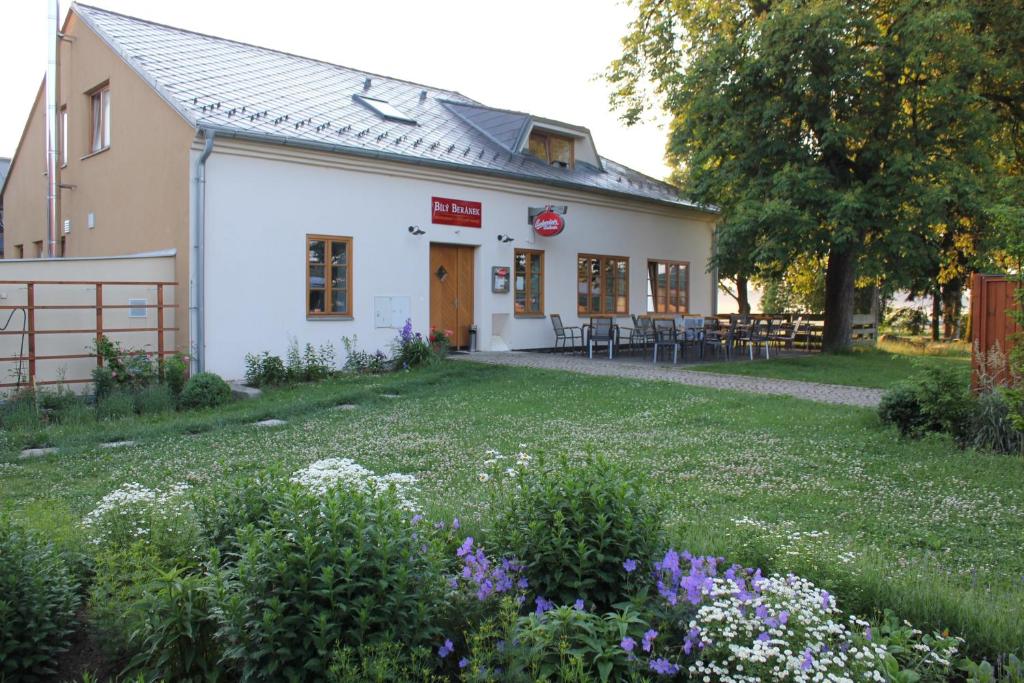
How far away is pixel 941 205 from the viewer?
17000mm

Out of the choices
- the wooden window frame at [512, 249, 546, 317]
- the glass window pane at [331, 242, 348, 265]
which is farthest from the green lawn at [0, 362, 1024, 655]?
the wooden window frame at [512, 249, 546, 317]

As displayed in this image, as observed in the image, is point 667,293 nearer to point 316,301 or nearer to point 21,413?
point 316,301

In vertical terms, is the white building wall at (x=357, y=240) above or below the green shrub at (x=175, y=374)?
above

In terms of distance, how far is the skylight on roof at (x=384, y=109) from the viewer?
19.0m

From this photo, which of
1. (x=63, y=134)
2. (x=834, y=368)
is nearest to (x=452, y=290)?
(x=834, y=368)

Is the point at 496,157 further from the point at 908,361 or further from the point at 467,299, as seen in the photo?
the point at 908,361

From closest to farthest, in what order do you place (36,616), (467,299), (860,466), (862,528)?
(36,616)
(862,528)
(860,466)
(467,299)

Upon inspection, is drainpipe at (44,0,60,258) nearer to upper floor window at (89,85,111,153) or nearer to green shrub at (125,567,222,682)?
upper floor window at (89,85,111,153)

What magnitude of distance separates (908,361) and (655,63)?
10045 mm

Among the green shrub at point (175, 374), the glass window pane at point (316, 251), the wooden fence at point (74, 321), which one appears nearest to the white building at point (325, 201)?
the glass window pane at point (316, 251)

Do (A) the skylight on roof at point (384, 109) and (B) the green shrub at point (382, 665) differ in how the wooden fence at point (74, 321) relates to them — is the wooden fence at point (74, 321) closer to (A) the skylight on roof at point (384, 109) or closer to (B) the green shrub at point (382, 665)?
(A) the skylight on roof at point (384, 109)

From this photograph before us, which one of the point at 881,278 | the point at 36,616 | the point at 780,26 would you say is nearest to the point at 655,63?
the point at 780,26

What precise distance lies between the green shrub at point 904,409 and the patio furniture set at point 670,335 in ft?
27.6

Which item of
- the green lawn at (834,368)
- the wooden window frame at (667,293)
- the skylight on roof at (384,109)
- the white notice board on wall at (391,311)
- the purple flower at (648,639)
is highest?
the skylight on roof at (384,109)
